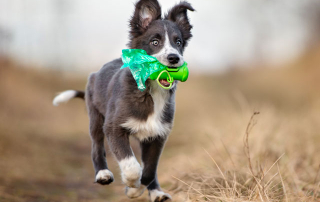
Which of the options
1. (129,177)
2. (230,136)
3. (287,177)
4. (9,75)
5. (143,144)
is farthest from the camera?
(9,75)

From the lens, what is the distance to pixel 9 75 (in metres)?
10.8

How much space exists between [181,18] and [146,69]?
989 millimetres

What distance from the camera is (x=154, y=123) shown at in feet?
13.3

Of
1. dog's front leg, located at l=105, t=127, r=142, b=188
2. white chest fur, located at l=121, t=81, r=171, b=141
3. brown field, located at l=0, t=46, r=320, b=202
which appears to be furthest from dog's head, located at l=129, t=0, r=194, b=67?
brown field, located at l=0, t=46, r=320, b=202

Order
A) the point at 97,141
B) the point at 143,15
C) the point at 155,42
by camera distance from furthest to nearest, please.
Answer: the point at 97,141 < the point at 143,15 < the point at 155,42

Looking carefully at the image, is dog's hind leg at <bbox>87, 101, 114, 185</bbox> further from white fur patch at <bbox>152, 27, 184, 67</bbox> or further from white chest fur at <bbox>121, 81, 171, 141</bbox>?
white fur patch at <bbox>152, 27, 184, 67</bbox>

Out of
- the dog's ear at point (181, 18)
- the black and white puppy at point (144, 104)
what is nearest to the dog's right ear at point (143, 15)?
the black and white puppy at point (144, 104)

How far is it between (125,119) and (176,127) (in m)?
8.91

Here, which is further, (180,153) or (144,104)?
(180,153)

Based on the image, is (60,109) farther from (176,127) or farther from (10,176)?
(10,176)

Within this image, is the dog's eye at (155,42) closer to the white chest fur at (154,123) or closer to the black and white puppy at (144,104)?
the black and white puppy at (144,104)

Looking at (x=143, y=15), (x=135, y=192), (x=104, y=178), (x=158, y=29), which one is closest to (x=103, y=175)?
(x=104, y=178)

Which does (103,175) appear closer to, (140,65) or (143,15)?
(140,65)

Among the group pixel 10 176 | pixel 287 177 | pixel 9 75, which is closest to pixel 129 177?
pixel 287 177
